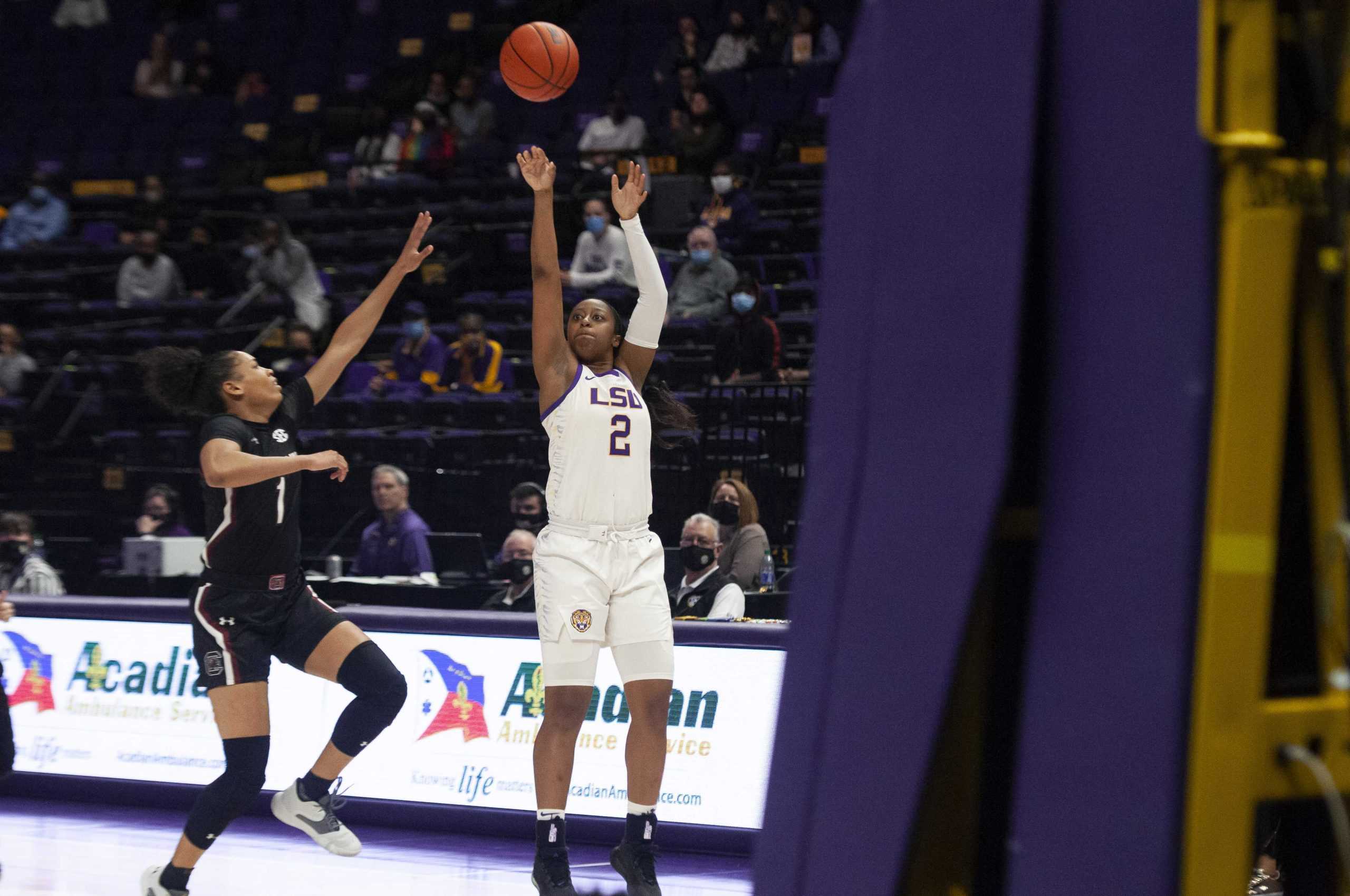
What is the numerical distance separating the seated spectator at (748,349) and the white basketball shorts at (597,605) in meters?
6.30

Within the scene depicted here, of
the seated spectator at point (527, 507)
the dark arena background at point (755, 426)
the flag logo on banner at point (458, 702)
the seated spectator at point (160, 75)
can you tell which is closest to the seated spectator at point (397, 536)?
the dark arena background at point (755, 426)

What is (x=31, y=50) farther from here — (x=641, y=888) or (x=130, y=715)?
(x=641, y=888)

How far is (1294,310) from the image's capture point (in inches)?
75.5

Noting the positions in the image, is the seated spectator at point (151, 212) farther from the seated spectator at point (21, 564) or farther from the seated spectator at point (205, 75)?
the seated spectator at point (21, 564)

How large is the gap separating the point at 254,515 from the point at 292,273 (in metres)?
10.4

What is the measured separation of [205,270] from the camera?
17.5 m

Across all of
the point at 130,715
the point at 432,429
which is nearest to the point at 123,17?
the point at 432,429

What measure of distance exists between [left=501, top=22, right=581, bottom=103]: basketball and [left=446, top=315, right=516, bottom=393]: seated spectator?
6013 millimetres

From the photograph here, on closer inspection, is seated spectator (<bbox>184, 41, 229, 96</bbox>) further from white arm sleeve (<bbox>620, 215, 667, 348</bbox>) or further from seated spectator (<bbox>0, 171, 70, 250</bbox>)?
white arm sleeve (<bbox>620, 215, 667, 348</bbox>)

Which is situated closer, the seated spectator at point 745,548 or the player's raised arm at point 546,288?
the player's raised arm at point 546,288

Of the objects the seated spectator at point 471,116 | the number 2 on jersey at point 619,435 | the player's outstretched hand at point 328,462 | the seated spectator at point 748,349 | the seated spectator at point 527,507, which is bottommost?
the seated spectator at point 527,507

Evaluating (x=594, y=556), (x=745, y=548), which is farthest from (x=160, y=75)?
(x=594, y=556)

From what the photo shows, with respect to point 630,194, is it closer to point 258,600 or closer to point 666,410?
point 666,410

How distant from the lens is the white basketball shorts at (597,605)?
5598 mm
